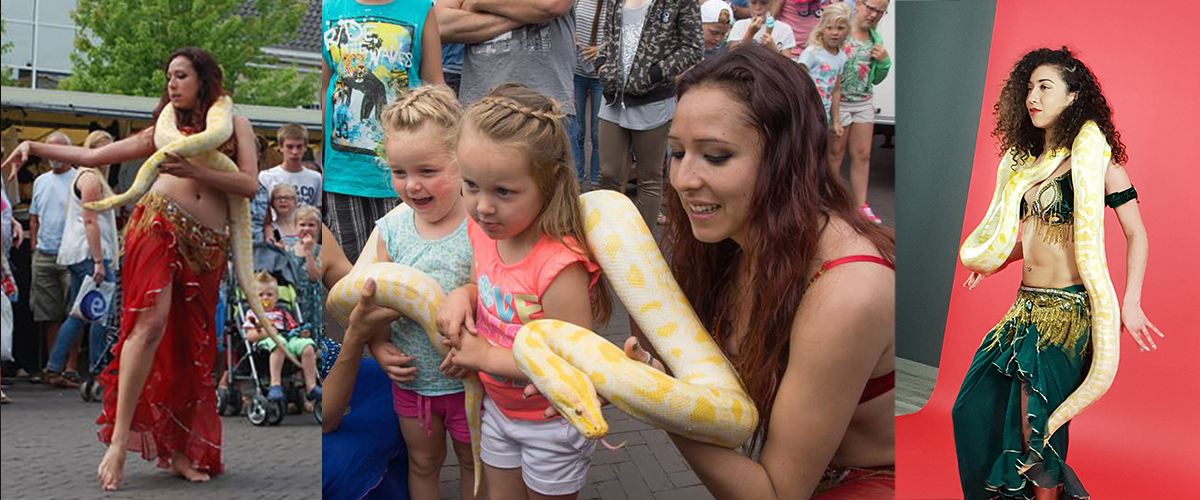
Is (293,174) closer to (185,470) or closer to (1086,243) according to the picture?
(185,470)

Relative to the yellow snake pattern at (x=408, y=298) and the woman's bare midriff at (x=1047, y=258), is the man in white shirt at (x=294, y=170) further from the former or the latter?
the woman's bare midriff at (x=1047, y=258)

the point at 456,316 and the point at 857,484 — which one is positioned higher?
the point at 456,316

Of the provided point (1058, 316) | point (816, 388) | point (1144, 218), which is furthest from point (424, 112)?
point (1144, 218)

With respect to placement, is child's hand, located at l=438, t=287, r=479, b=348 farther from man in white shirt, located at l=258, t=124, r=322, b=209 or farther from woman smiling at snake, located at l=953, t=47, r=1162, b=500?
woman smiling at snake, located at l=953, t=47, r=1162, b=500

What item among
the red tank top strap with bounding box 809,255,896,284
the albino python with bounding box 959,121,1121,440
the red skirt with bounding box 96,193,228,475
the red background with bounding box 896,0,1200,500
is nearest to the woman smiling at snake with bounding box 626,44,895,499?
the red tank top strap with bounding box 809,255,896,284

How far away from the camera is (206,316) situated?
1894 mm

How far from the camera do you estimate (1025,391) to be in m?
3.36

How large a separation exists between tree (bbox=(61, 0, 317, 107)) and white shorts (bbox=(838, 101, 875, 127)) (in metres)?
1.15

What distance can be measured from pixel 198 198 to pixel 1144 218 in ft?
12.0

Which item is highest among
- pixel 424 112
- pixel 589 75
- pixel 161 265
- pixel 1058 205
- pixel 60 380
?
pixel 589 75

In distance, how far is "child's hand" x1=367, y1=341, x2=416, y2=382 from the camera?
1838 millimetres

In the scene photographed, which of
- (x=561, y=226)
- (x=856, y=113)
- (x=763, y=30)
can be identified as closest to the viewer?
(x=561, y=226)

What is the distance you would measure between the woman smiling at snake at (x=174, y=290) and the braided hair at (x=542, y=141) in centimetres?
50

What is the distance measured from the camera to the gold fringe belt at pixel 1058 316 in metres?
3.28
